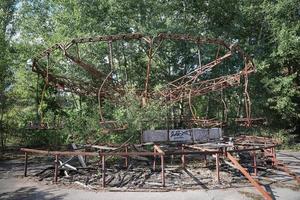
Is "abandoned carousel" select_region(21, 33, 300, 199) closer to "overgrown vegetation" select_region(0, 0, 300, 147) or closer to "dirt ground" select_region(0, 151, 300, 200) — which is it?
"dirt ground" select_region(0, 151, 300, 200)

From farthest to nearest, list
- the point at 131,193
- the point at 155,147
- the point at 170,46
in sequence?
1. the point at 170,46
2. the point at 155,147
3. the point at 131,193

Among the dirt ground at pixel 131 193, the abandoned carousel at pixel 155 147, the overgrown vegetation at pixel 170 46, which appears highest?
the overgrown vegetation at pixel 170 46

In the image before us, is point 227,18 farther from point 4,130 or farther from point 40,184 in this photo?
point 40,184

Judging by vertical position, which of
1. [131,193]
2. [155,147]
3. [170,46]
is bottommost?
[131,193]

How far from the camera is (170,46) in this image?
969 inches

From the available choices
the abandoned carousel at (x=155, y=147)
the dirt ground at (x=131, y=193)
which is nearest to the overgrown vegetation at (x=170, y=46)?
the abandoned carousel at (x=155, y=147)

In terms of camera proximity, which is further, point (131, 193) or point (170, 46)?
point (170, 46)

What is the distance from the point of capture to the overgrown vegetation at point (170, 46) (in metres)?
22.8

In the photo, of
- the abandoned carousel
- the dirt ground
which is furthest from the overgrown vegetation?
the dirt ground

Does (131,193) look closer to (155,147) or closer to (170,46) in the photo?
(155,147)

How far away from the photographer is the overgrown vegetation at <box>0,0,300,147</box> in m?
22.8

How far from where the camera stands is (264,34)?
2761cm

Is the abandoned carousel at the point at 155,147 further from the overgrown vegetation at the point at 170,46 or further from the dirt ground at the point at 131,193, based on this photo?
the overgrown vegetation at the point at 170,46

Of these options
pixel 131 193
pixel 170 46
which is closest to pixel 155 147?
pixel 131 193
